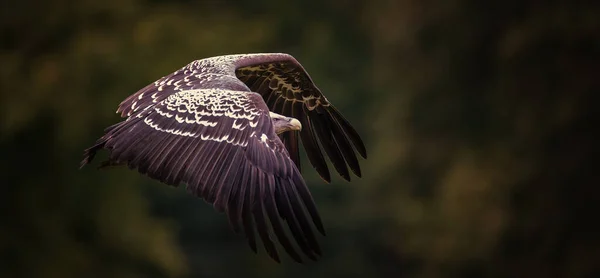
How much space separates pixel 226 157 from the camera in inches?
442

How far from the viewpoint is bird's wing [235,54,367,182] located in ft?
44.1

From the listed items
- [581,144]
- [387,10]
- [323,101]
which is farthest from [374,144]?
[323,101]

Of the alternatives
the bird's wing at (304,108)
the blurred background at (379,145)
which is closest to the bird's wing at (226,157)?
the bird's wing at (304,108)

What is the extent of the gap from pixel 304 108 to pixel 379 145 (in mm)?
21067

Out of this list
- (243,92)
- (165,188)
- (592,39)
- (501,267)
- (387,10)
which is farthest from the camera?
(387,10)

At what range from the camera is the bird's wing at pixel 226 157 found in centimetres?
1056

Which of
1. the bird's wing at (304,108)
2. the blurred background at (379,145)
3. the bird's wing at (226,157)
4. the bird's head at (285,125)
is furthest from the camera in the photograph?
the blurred background at (379,145)

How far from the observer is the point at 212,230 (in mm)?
34594

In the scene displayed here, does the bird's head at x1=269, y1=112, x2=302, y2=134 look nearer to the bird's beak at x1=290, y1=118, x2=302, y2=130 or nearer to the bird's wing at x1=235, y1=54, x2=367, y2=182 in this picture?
the bird's beak at x1=290, y1=118, x2=302, y2=130

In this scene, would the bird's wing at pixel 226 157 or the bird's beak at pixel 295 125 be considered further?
the bird's beak at pixel 295 125

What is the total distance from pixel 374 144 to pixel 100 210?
10.6 metres

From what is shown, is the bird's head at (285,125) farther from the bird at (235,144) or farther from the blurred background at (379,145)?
the blurred background at (379,145)

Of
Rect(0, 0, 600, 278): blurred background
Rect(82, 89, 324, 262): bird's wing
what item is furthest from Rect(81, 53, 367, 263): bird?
Rect(0, 0, 600, 278): blurred background

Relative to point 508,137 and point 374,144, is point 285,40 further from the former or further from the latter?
point 508,137
